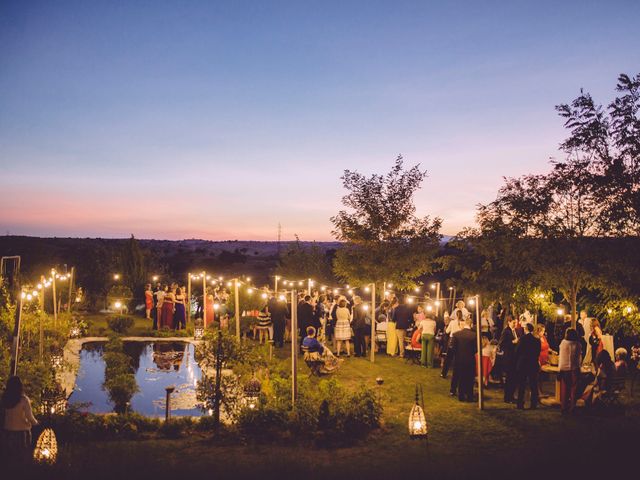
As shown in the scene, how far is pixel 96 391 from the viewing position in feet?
40.8

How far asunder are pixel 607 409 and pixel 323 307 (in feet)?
31.3

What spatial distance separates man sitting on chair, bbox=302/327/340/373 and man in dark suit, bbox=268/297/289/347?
12.5ft

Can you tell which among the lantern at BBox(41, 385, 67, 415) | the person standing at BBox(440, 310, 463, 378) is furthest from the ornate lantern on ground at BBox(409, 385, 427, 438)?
the lantern at BBox(41, 385, 67, 415)

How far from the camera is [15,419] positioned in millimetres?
7355

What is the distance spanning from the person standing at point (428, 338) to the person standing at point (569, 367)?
416 cm

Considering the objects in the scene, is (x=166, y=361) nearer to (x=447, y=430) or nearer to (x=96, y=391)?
(x=96, y=391)

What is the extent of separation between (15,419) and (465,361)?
8.02 m

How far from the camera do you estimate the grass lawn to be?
734 cm

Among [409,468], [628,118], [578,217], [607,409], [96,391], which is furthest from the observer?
[578,217]

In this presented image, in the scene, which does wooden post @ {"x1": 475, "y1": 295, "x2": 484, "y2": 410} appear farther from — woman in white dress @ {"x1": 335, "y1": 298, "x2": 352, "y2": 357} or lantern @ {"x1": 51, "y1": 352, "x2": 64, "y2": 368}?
lantern @ {"x1": 51, "y1": 352, "x2": 64, "y2": 368}

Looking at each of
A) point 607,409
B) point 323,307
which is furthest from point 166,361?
point 607,409

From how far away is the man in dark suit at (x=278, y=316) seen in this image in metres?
17.4

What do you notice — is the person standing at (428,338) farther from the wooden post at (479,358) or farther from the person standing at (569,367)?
the person standing at (569,367)

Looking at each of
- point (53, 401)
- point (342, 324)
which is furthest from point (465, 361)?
point (53, 401)
